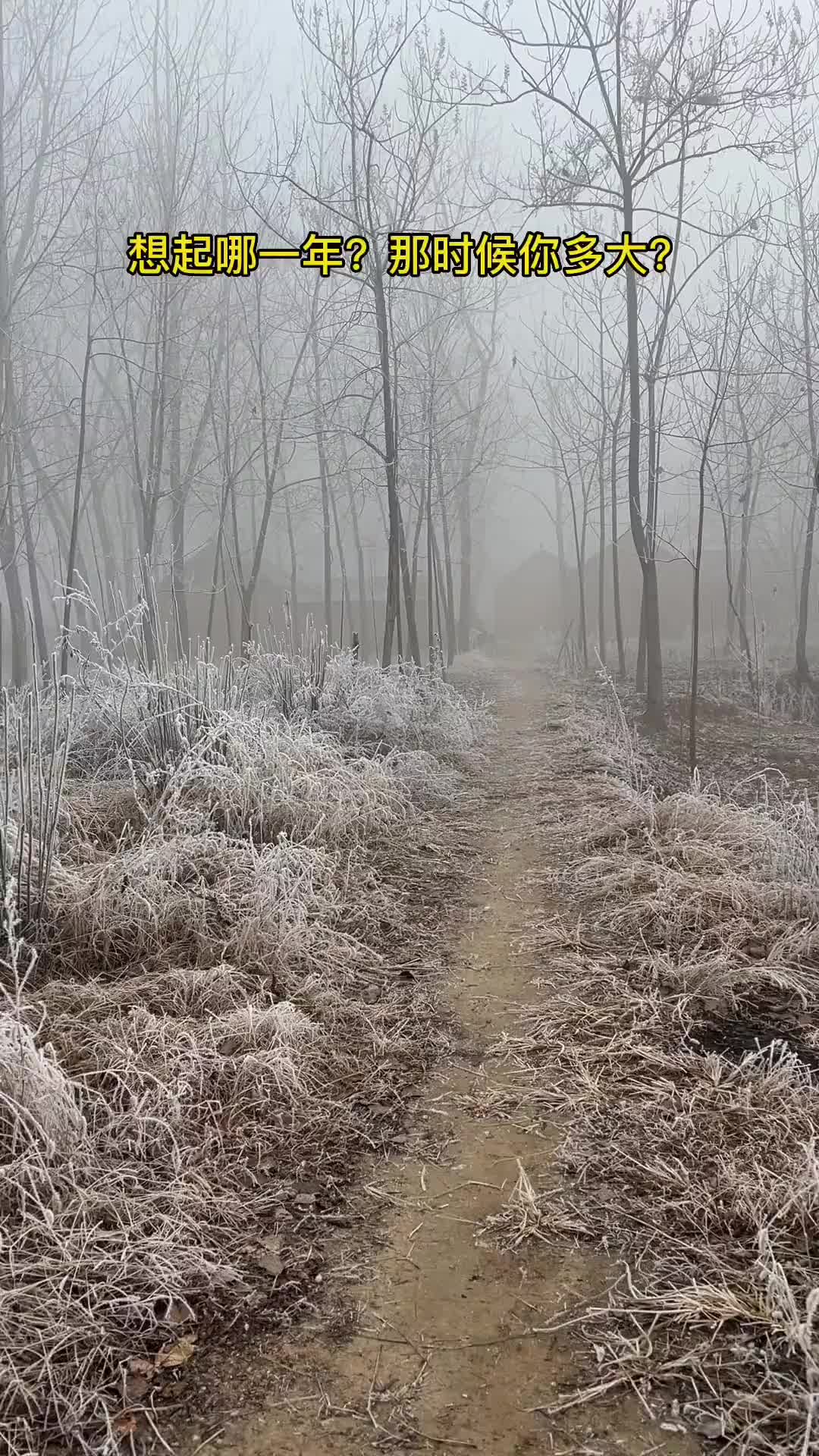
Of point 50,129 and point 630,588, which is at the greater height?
point 50,129

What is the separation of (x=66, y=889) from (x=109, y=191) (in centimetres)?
1274

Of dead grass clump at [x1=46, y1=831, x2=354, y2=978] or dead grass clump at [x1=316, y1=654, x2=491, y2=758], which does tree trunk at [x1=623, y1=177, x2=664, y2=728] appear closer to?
dead grass clump at [x1=316, y1=654, x2=491, y2=758]

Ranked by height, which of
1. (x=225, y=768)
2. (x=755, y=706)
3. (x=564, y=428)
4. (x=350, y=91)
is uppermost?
(x=350, y=91)

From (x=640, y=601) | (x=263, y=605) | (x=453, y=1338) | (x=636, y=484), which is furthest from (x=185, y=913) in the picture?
(x=263, y=605)

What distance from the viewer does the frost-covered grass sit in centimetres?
142

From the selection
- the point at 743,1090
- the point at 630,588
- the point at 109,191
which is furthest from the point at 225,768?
the point at 630,588

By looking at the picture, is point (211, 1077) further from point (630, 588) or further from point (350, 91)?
point (630, 588)

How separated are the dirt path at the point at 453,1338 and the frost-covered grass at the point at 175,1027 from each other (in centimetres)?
15

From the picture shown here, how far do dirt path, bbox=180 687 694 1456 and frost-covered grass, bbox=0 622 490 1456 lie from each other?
0.48 ft

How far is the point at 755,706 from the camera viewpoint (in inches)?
402

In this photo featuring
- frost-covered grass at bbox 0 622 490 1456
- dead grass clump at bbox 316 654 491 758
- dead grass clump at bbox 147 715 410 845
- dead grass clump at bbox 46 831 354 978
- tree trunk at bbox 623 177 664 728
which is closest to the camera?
frost-covered grass at bbox 0 622 490 1456

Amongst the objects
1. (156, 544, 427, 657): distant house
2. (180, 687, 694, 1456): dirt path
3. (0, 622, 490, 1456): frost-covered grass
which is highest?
(156, 544, 427, 657): distant house

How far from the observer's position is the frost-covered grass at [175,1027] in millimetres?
1423

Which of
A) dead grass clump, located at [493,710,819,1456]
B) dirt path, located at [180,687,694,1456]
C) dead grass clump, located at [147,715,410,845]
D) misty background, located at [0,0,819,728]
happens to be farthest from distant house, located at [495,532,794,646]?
dirt path, located at [180,687,694,1456]
